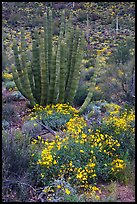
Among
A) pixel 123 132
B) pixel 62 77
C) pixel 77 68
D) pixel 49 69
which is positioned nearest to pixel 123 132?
pixel 123 132

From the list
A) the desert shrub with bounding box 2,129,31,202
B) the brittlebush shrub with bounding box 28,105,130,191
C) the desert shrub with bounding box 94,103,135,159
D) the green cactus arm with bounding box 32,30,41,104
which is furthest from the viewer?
the green cactus arm with bounding box 32,30,41,104

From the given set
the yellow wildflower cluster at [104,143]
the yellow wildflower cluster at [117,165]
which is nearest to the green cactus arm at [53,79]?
the yellow wildflower cluster at [104,143]

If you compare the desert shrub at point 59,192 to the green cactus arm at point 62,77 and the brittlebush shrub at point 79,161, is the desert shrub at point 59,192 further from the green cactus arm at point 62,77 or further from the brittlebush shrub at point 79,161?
the green cactus arm at point 62,77

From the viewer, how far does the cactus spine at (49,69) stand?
31.7 ft

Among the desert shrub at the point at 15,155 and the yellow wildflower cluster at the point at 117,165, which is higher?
the desert shrub at the point at 15,155

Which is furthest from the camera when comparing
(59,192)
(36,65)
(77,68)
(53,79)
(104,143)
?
(36,65)

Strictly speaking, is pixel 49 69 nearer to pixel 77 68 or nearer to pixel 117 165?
pixel 77 68

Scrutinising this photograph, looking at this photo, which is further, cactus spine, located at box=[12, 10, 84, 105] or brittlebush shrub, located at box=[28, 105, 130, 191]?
cactus spine, located at box=[12, 10, 84, 105]

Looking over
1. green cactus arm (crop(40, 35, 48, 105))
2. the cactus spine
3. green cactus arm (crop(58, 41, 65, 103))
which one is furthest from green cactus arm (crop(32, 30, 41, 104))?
green cactus arm (crop(58, 41, 65, 103))

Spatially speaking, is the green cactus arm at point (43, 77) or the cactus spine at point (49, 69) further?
the cactus spine at point (49, 69)

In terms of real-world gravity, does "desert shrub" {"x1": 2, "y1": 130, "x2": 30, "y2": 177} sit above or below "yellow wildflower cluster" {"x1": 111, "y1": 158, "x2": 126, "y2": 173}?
above

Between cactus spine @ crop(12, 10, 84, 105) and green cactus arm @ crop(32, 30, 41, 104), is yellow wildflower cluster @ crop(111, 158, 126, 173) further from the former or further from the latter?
green cactus arm @ crop(32, 30, 41, 104)

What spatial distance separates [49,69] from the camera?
9953 mm

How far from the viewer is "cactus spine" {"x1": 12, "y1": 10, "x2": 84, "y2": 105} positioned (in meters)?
9.65
